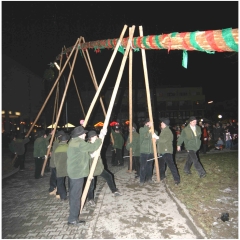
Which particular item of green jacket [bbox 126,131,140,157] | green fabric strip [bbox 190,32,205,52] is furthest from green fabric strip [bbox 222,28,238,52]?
green jacket [bbox 126,131,140,157]

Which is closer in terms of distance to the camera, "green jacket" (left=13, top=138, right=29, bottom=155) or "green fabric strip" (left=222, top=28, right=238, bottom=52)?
"green fabric strip" (left=222, top=28, right=238, bottom=52)

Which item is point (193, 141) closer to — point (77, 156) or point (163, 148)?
point (163, 148)

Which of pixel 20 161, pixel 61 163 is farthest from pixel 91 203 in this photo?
pixel 20 161

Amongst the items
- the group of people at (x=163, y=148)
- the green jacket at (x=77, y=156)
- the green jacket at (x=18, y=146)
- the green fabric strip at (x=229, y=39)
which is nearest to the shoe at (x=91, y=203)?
the green jacket at (x=77, y=156)

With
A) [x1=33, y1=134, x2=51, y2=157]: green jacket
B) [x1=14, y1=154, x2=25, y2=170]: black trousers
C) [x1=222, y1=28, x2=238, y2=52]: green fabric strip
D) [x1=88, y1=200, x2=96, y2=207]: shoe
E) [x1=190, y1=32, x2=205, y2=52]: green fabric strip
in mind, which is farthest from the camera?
[x1=14, y1=154, x2=25, y2=170]: black trousers

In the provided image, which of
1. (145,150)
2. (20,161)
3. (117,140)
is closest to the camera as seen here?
(145,150)

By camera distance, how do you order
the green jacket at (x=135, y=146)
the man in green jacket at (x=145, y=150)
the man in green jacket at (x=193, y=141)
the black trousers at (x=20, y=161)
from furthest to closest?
1. the black trousers at (x=20, y=161)
2. the green jacket at (x=135, y=146)
3. the man in green jacket at (x=193, y=141)
4. the man in green jacket at (x=145, y=150)

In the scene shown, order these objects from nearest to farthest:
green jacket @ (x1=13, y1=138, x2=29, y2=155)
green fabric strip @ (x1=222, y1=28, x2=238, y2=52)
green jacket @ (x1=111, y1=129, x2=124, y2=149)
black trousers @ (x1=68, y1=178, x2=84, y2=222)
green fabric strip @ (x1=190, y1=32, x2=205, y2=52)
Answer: green fabric strip @ (x1=222, y1=28, x2=238, y2=52) < green fabric strip @ (x1=190, y1=32, x2=205, y2=52) < black trousers @ (x1=68, y1=178, x2=84, y2=222) < green jacket @ (x1=13, y1=138, x2=29, y2=155) < green jacket @ (x1=111, y1=129, x2=124, y2=149)

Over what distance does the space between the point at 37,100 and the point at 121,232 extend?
36048mm

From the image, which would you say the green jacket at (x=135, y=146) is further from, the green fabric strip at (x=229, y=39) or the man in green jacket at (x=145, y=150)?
the green fabric strip at (x=229, y=39)

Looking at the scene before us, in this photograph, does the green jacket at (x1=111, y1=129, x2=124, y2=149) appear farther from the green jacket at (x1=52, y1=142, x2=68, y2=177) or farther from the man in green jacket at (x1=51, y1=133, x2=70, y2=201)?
the green jacket at (x1=52, y1=142, x2=68, y2=177)

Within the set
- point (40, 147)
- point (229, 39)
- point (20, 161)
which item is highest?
point (229, 39)

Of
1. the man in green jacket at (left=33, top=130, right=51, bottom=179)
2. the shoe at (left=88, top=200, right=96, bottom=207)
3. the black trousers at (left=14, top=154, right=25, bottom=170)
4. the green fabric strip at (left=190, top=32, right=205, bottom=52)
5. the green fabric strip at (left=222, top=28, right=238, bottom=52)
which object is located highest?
the green fabric strip at (left=190, top=32, right=205, bottom=52)

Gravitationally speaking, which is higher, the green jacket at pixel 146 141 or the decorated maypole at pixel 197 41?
the decorated maypole at pixel 197 41
